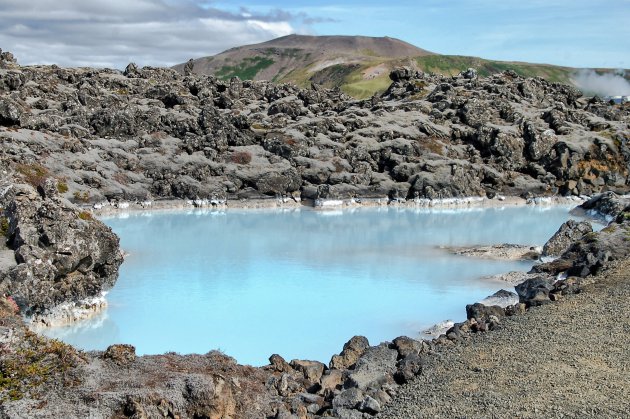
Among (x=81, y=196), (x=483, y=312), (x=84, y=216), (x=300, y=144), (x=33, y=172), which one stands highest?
(x=300, y=144)

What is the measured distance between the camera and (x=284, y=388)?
20516 mm

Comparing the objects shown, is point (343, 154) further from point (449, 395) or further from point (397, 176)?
point (449, 395)

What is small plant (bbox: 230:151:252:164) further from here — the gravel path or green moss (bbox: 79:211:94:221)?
the gravel path

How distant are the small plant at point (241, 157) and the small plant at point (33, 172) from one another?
67.3 feet

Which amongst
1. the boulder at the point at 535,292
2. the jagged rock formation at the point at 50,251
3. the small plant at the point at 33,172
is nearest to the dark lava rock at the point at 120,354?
the jagged rock formation at the point at 50,251

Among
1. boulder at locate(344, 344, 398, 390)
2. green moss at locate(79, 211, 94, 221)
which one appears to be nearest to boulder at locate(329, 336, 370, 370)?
boulder at locate(344, 344, 398, 390)

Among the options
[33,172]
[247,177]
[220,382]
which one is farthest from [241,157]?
[220,382]

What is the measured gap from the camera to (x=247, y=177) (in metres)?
75.9

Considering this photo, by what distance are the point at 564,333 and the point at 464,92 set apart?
81611 millimetres

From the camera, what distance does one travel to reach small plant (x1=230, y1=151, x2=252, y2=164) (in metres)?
78.3

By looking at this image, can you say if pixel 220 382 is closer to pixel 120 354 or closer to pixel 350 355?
pixel 120 354

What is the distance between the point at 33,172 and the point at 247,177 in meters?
22.1

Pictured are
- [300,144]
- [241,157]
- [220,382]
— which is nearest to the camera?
[220,382]

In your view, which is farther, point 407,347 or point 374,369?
point 407,347
